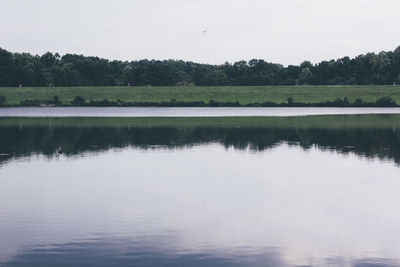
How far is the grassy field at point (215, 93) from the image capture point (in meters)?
176

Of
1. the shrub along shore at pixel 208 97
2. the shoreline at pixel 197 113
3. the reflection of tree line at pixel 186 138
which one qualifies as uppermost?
the shrub along shore at pixel 208 97

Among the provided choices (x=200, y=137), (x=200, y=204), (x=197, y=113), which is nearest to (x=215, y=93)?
(x=197, y=113)

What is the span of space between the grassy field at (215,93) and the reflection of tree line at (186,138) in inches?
3656

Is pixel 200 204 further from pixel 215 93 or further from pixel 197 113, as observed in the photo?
pixel 215 93

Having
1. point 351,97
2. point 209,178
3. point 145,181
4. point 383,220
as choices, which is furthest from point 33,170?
point 351,97

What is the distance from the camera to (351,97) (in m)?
174

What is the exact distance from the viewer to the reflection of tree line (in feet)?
197

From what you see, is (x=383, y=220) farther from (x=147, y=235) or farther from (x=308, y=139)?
(x=308, y=139)

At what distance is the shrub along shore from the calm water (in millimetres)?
109466

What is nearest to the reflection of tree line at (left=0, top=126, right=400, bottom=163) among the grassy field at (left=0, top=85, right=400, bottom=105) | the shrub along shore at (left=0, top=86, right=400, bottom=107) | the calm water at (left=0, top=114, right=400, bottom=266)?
the calm water at (left=0, top=114, right=400, bottom=266)

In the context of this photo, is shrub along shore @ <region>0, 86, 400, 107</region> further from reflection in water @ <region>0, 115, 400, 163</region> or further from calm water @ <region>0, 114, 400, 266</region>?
calm water @ <region>0, 114, 400, 266</region>

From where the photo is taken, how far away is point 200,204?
32.6 meters

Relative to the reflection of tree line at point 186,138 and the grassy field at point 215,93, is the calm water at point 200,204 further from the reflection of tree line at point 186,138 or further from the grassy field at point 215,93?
the grassy field at point 215,93

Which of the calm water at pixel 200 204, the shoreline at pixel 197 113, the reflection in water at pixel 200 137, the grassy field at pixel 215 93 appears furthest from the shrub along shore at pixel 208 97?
the calm water at pixel 200 204
